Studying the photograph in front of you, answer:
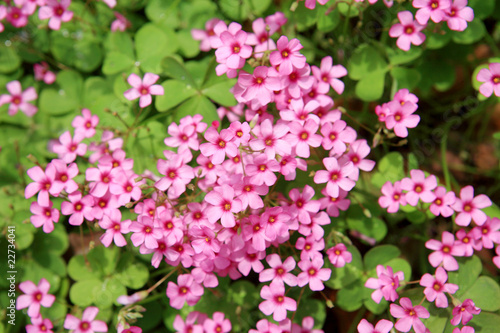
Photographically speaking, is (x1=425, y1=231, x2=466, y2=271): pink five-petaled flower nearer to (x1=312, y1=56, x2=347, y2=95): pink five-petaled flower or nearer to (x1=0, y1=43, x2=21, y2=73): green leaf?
(x1=312, y1=56, x2=347, y2=95): pink five-petaled flower

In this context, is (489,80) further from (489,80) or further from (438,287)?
(438,287)

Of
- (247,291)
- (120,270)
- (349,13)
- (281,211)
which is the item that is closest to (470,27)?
(349,13)

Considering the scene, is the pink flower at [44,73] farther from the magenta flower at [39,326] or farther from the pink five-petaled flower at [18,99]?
the magenta flower at [39,326]

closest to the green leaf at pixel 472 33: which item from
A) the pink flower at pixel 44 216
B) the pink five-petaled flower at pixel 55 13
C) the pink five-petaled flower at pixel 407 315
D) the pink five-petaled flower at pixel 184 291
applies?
the pink five-petaled flower at pixel 407 315

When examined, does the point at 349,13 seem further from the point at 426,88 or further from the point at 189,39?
the point at 189,39

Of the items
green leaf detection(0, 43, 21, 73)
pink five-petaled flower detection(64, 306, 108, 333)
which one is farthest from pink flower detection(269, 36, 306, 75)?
green leaf detection(0, 43, 21, 73)

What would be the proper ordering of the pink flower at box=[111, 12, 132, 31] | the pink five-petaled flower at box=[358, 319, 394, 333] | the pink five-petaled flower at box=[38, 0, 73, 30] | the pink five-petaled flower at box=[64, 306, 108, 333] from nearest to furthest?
1. the pink five-petaled flower at box=[358, 319, 394, 333]
2. the pink five-petaled flower at box=[64, 306, 108, 333]
3. the pink five-petaled flower at box=[38, 0, 73, 30]
4. the pink flower at box=[111, 12, 132, 31]
